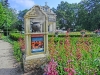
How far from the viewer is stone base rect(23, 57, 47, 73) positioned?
622 centimetres

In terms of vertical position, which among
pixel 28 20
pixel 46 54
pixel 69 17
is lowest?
pixel 46 54

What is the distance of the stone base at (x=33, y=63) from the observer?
20.4ft

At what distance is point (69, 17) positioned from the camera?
61.4 meters

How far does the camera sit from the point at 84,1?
48.6 meters

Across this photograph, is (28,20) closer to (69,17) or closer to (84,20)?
(84,20)

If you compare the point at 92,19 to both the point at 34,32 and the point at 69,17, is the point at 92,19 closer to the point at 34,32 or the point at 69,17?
the point at 69,17

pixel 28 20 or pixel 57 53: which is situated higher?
pixel 28 20

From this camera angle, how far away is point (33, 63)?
Result: 636cm

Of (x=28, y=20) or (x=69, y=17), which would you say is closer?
(x=28, y=20)

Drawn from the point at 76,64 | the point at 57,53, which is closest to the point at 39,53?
the point at 57,53

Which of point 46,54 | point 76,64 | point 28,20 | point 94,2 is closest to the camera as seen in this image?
point 76,64

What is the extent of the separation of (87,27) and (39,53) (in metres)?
38.7

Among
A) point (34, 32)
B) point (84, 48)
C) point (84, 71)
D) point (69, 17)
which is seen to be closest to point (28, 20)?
point (34, 32)

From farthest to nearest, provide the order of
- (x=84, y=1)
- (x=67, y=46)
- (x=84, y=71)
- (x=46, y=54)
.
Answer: (x=84, y=1)
(x=46, y=54)
(x=67, y=46)
(x=84, y=71)
